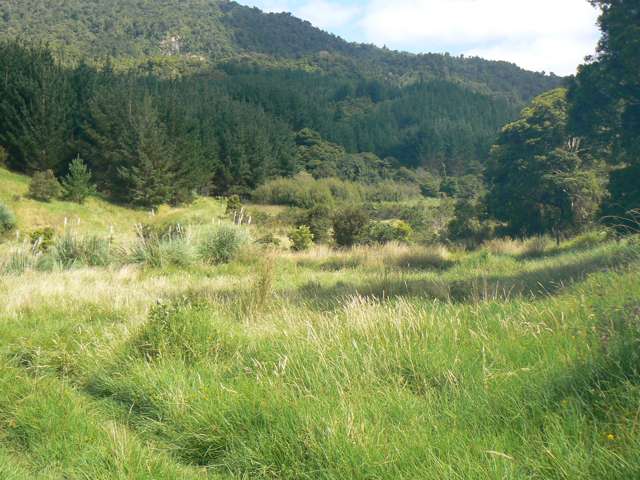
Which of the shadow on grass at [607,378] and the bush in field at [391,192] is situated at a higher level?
the shadow on grass at [607,378]

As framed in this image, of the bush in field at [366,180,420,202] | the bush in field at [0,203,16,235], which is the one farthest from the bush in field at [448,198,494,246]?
the bush in field at [366,180,420,202]

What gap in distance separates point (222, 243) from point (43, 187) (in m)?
26.1

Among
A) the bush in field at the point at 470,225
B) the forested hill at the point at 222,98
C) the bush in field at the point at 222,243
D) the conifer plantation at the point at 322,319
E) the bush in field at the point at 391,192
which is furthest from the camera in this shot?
the bush in field at the point at 391,192

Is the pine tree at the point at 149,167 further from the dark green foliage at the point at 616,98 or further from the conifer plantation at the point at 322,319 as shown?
the dark green foliage at the point at 616,98

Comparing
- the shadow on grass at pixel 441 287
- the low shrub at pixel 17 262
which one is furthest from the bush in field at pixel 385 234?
the shadow on grass at pixel 441 287

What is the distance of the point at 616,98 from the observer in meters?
21.7

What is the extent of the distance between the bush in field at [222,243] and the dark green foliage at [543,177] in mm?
16974

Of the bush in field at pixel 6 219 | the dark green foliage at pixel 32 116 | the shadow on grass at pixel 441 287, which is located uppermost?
the dark green foliage at pixel 32 116

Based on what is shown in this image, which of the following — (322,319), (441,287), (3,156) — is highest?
(3,156)

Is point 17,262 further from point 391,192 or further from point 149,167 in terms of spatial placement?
point 391,192

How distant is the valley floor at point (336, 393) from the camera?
9.54 feet

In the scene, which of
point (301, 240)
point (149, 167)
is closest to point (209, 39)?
point (149, 167)

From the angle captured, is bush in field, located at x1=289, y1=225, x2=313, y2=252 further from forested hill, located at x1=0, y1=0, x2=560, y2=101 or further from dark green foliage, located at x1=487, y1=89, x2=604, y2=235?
forested hill, located at x1=0, y1=0, x2=560, y2=101

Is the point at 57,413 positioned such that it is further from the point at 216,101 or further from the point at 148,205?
the point at 216,101
